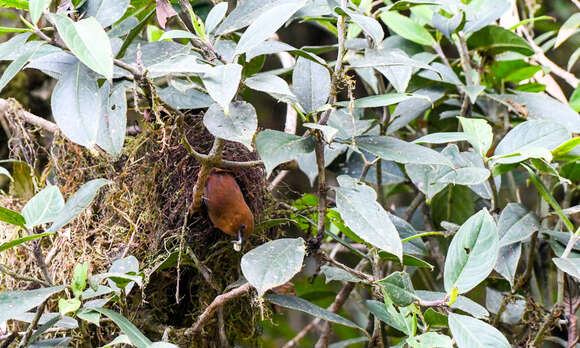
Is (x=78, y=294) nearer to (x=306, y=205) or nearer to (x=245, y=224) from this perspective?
(x=245, y=224)

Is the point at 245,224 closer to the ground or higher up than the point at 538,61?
closer to the ground

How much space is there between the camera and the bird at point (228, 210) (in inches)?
40.8

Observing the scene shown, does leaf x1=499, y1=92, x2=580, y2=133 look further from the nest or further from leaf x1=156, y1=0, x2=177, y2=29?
leaf x1=156, y1=0, x2=177, y2=29

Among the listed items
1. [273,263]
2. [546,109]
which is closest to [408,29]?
[546,109]

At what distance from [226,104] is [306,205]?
574 mm

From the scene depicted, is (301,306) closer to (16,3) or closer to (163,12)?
(163,12)

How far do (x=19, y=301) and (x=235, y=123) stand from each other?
0.37 metres

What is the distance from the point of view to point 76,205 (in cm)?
87

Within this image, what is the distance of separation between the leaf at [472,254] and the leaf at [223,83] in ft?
1.28

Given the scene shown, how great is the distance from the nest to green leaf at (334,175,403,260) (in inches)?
12.5

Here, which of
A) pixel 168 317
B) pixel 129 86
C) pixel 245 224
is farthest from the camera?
pixel 168 317

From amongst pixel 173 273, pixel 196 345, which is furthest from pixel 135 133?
pixel 196 345

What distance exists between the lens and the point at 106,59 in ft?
2.28

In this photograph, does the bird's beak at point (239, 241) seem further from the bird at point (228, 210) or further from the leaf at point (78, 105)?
the leaf at point (78, 105)
